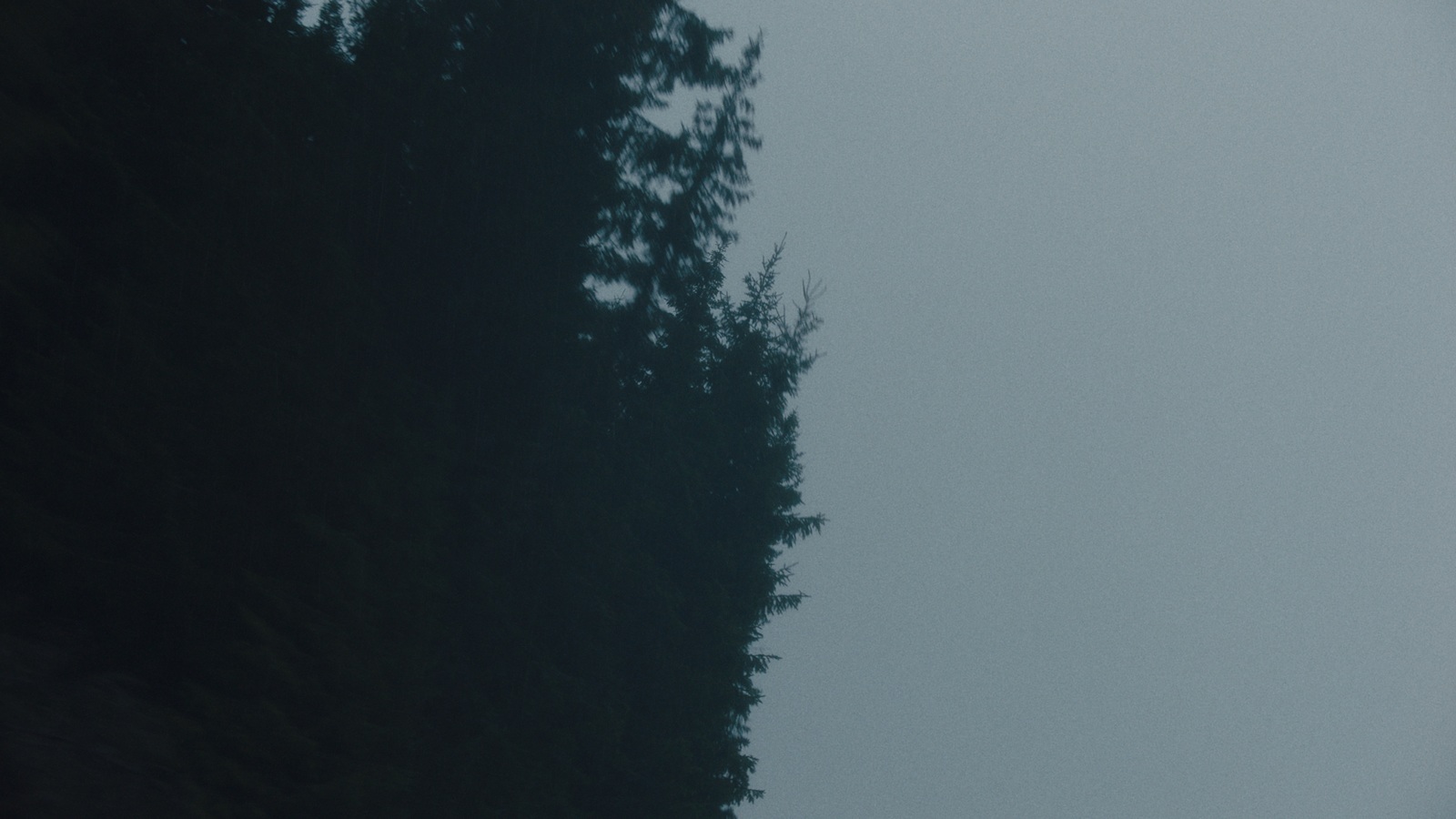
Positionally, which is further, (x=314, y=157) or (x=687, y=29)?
(x=687, y=29)

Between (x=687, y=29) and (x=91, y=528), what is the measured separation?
985 centimetres

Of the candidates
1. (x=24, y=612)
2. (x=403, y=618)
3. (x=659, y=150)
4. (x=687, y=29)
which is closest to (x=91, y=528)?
(x=24, y=612)

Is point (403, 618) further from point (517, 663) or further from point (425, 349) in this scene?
point (425, 349)

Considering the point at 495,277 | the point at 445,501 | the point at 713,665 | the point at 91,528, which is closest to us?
the point at 91,528

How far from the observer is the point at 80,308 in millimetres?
6848

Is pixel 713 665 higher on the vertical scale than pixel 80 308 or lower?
higher

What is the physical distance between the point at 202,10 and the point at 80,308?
260 centimetres

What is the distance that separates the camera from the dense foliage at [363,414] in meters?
6.46

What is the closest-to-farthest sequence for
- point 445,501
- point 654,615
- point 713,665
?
point 445,501
point 654,615
point 713,665

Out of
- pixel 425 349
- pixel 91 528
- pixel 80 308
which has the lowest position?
pixel 91 528

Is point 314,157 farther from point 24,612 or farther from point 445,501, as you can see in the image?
point 24,612

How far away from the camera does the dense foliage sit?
6457mm

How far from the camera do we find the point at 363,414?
29.0 feet

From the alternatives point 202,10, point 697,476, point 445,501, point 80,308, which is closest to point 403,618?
point 445,501
